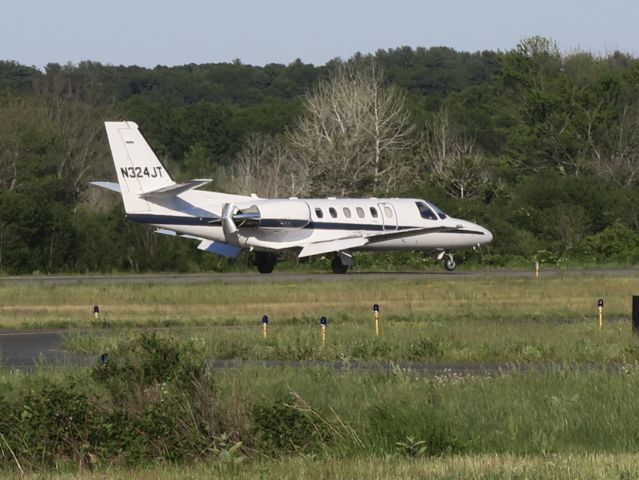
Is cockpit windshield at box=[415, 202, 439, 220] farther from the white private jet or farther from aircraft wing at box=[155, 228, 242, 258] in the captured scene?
aircraft wing at box=[155, 228, 242, 258]

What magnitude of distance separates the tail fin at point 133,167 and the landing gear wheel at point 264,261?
16.2ft

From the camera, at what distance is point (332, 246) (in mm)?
47250

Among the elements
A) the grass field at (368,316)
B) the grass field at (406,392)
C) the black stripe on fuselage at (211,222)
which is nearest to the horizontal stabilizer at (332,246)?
the black stripe on fuselage at (211,222)

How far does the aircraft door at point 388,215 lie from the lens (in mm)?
48000

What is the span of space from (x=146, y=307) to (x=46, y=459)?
20.7 m

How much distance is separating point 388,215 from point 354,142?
109ft

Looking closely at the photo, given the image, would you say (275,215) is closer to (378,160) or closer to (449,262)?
(449,262)

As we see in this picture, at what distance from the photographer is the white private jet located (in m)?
46.1

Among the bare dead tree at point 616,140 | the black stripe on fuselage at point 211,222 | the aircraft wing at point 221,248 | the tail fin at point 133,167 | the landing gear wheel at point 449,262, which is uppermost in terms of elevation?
the bare dead tree at point 616,140

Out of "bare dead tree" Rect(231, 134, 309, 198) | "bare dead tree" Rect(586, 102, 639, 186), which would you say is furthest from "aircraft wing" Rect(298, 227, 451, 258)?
"bare dead tree" Rect(586, 102, 639, 186)

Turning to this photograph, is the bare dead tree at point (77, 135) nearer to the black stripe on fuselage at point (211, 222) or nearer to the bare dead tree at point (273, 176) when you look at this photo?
the bare dead tree at point (273, 176)

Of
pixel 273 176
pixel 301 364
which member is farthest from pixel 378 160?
pixel 301 364

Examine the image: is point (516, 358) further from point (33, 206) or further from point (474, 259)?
point (33, 206)

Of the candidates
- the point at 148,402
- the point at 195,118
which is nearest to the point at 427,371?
the point at 148,402
